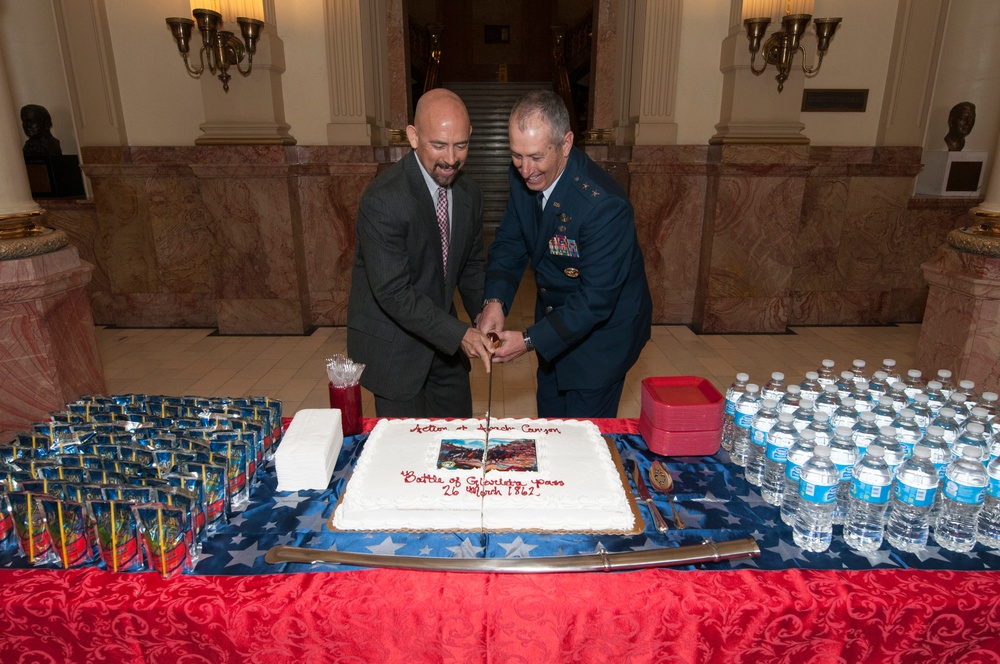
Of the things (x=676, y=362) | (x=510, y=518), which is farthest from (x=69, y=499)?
(x=676, y=362)

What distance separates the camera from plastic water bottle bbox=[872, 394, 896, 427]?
65.2 inches

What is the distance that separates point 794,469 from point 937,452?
0.36 metres

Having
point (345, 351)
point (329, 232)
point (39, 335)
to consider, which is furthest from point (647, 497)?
point (329, 232)

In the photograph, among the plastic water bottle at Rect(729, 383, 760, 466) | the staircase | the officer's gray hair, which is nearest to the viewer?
the plastic water bottle at Rect(729, 383, 760, 466)

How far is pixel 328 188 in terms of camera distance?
6012 mm

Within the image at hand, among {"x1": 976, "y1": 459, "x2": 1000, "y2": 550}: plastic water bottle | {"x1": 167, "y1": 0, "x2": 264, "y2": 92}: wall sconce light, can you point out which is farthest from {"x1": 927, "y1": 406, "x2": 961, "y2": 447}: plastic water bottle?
{"x1": 167, "y1": 0, "x2": 264, "y2": 92}: wall sconce light

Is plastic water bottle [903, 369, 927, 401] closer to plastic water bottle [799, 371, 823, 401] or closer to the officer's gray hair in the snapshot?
plastic water bottle [799, 371, 823, 401]

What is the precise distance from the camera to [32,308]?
2654 millimetres

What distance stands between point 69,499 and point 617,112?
21.9 ft

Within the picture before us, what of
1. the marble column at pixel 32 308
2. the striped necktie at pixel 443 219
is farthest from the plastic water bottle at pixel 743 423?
the marble column at pixel 32 308

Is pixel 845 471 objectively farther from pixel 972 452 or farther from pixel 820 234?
pixel 820 234

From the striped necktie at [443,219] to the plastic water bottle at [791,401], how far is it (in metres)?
1.50

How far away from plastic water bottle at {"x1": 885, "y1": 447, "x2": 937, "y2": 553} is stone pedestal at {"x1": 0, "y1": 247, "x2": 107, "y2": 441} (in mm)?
→ 3261

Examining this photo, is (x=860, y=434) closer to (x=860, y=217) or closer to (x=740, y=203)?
(x=740, y=203)
